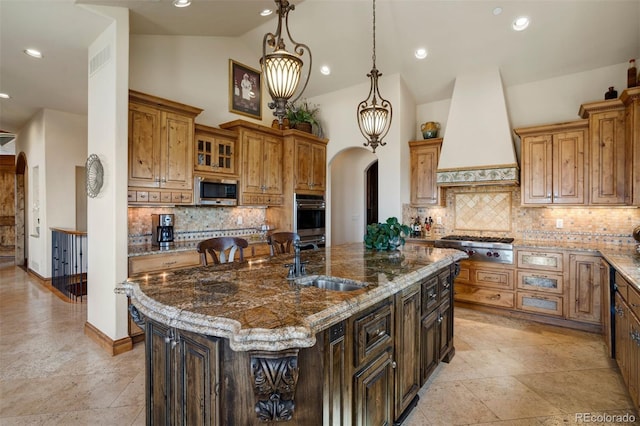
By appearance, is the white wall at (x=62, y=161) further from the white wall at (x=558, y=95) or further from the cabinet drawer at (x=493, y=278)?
the white wall at (x=558, y=95)

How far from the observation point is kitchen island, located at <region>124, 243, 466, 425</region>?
116 cm

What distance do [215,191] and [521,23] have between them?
4.36 m

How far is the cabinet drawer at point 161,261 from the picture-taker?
3339 mm

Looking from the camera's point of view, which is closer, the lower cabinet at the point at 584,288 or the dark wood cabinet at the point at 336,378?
the dark wood cabinet at the point at 336,378

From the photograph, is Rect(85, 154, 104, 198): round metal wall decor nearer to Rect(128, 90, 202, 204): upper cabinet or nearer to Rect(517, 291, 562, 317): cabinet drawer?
Rect(128, 90, 202, 204): upper cabinet

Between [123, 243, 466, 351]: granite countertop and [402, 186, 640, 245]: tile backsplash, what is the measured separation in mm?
3014

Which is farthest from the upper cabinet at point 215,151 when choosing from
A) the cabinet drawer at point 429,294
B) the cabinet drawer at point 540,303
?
the cabinet drawer at point 540,303

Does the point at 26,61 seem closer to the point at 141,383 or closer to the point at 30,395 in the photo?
the point at 30,395

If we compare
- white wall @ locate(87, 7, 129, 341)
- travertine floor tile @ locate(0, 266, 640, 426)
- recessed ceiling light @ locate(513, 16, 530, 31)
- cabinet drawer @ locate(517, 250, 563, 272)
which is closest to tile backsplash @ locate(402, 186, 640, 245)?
cabinet drawer @ locate(517, 250, 563, 272)

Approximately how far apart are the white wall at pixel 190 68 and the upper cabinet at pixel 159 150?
2.15 feet

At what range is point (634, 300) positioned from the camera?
2180mm

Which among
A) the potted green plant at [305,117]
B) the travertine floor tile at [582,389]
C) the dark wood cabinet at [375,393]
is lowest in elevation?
the travertine floor tile at [582,389]

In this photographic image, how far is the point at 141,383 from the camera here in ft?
8.68

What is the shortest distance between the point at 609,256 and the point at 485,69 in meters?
2.93
